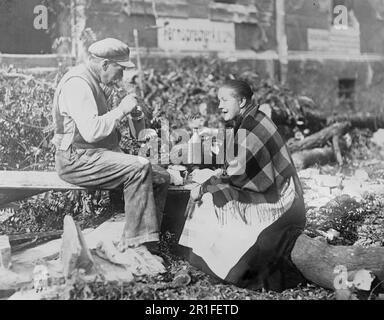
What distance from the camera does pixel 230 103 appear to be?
485cm

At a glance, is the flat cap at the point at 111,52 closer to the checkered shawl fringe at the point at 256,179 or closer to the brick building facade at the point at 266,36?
the brick building facade at the point at 266,36

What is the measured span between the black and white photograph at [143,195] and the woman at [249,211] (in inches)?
0.5

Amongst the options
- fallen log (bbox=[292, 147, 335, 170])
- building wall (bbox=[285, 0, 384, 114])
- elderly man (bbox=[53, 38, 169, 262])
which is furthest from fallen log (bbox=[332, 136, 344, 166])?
elderly man (bbox=[53, 38, 169, 262])

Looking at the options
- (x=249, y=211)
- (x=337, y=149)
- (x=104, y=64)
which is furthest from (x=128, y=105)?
(x=337, y=149)

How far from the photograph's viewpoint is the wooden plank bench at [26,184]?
4.82 meters

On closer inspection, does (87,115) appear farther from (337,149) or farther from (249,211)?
(337,149)

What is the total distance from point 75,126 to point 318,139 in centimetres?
362

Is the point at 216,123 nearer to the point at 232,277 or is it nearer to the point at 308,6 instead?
the point at 308,6

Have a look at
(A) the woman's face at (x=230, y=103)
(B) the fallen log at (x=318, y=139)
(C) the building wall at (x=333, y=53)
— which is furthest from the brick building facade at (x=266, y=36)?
(A) the woman's face at (x=230, y=103)

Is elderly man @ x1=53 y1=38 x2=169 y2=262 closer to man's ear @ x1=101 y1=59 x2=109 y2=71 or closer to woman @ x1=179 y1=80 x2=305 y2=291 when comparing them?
man's ear @ x1=101 y1=59 x2=109 y2=71

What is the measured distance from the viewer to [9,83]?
225 inches
